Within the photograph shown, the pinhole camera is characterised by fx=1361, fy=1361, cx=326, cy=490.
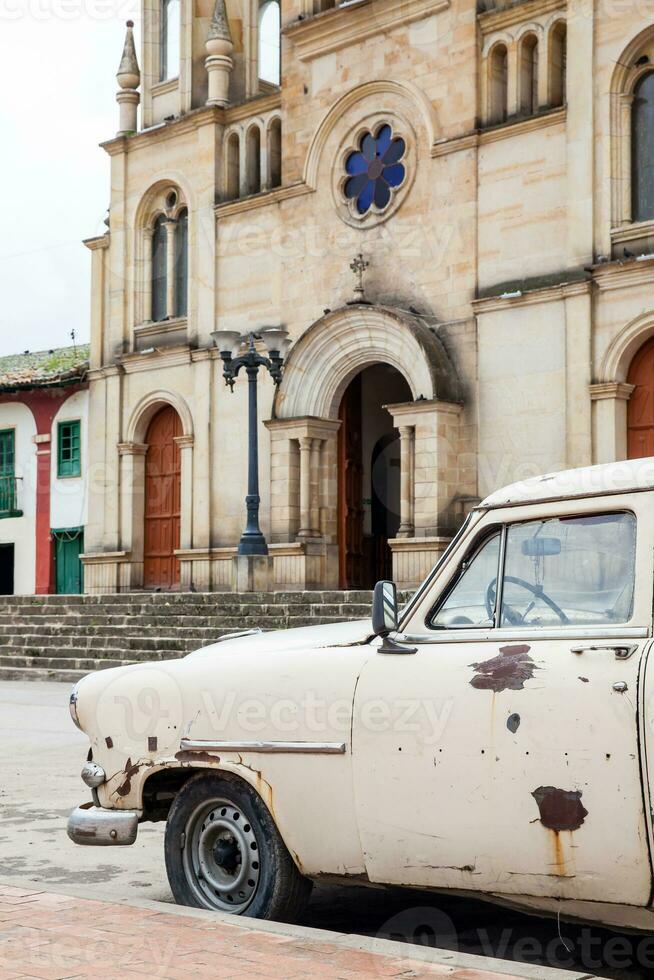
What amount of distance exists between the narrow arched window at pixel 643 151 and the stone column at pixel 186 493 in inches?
386

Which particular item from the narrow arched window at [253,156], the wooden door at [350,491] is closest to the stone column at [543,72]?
the wooden door at [350,491]

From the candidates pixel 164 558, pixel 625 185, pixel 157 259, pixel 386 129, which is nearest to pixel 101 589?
pixel 164 558

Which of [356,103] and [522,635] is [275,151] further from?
[522,635]

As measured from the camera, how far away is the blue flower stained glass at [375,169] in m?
22.9

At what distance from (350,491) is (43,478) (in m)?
10.9

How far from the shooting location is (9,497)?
33.2m

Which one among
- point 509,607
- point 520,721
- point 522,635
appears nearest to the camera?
point 520,721

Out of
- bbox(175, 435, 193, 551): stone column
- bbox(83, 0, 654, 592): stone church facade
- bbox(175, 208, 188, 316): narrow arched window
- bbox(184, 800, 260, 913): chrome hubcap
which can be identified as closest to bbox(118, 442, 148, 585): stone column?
bbox(83, 0, 654, 592): stone church facade

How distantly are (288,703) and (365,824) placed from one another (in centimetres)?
59

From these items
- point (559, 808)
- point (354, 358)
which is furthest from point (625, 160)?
point (559, 808)

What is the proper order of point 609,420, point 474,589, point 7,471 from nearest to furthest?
point 474,589
point 609,420
point 7,471

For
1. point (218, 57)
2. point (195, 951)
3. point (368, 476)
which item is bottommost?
point (195, 951)

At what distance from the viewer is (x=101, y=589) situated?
27.2m

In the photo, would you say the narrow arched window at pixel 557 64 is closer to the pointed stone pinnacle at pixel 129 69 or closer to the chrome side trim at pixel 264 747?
the pointed stone pinnacle at pixel 129 69
